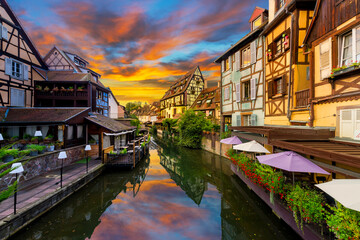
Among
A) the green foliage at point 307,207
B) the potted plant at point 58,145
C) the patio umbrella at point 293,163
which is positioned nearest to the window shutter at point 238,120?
the patio umbrella at point 293,163

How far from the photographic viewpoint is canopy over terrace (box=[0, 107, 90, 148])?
13.8 m

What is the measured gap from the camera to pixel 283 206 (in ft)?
20.6

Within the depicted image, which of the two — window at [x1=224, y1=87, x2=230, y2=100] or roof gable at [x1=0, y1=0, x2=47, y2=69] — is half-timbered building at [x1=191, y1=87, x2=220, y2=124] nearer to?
window at [x1=224, y1=87, x2=230, y2=100]

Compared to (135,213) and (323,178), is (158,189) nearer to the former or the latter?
(135,213)

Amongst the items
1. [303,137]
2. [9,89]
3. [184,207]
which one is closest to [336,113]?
[303,137]

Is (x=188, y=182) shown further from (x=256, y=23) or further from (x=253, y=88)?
(x=256, y=23)

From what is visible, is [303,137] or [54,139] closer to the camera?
[303,137]

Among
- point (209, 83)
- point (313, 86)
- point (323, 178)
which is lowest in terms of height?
point (323, 178)

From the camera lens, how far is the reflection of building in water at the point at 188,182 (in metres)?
11.1

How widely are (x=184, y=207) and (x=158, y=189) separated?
3125 mm

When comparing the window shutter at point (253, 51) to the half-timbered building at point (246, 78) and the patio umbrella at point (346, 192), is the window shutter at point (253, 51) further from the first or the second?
the patio umbrella at point (346, 192)

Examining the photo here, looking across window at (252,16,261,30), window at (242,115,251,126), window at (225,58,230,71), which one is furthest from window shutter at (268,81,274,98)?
window at (225,58,230,71)

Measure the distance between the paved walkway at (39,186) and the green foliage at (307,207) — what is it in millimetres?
9194

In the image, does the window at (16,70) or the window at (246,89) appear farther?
the window at (246,89)
